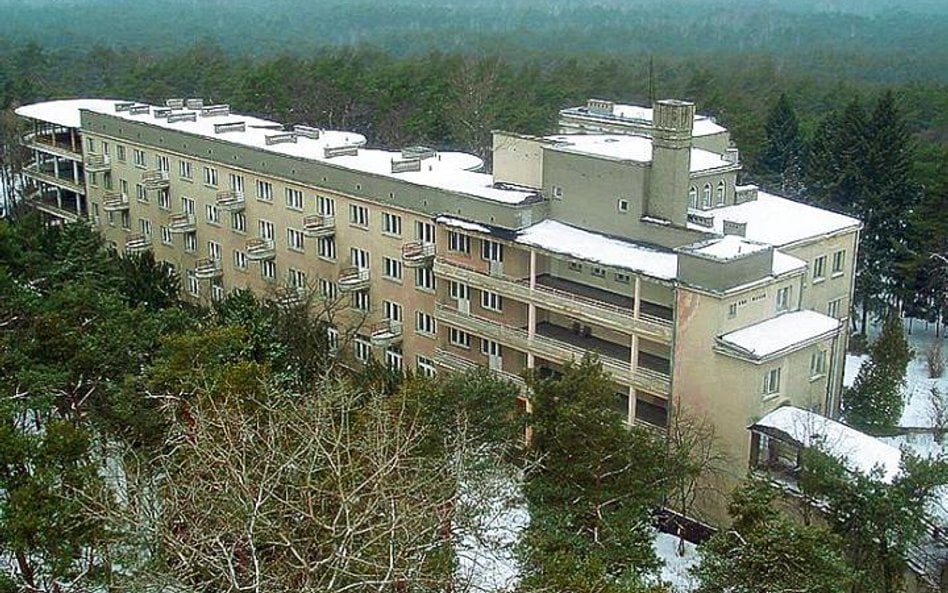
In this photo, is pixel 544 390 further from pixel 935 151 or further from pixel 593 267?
pixel 935 151

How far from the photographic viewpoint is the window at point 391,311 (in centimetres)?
3809

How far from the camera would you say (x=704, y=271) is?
94.6ft

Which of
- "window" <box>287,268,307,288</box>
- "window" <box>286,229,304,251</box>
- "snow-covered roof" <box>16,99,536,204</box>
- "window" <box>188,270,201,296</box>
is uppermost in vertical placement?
"snow-covered roof" <box>16,99,536,204</box>

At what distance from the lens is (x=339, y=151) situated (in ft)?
132

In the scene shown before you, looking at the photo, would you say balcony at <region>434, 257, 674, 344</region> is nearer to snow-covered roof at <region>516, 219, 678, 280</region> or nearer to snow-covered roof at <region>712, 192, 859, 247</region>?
snow-covered roof at <region>516, 219, 678, 280</region>

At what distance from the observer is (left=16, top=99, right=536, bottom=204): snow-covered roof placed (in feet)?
117

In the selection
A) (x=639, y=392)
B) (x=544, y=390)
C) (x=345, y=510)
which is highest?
(x=345, y=510)

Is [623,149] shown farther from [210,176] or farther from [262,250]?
[210,176]

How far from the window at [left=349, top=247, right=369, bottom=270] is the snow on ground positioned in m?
14.6

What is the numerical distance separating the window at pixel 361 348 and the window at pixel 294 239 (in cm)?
417

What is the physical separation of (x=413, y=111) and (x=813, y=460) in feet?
153

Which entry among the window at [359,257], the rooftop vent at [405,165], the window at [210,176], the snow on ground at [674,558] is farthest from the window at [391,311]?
the snow on ground at [674,558]

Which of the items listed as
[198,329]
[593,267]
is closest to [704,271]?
[593,267]

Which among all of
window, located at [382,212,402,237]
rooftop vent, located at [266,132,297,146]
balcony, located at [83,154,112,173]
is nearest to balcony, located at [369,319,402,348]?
window, located at [382,212,402,237]
